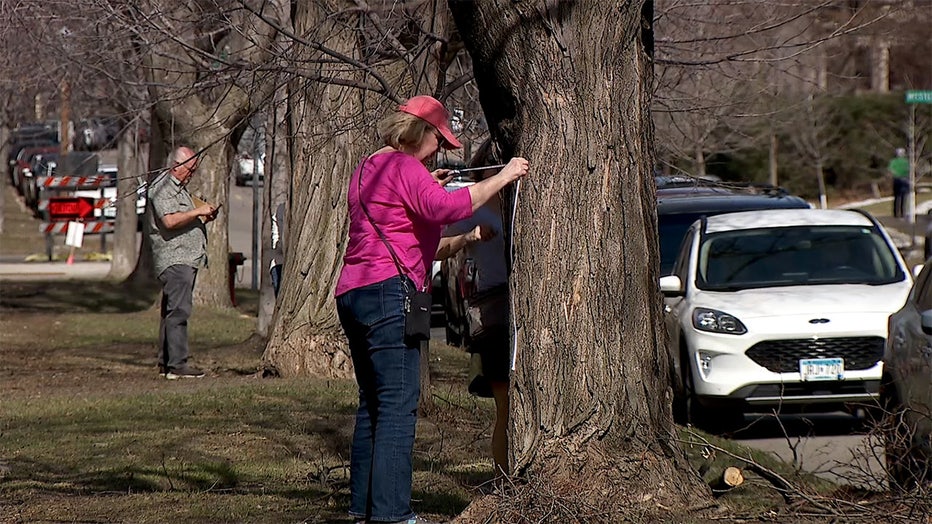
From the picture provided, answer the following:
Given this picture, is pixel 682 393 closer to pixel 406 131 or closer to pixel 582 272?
pixel 582 272

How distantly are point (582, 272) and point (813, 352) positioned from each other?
15.7 ft

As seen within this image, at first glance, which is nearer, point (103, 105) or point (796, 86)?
point (103, 105)

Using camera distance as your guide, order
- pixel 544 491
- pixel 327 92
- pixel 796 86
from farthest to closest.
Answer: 1. pixel 796 86
2. pixel 327 92
3. pixel 544 491

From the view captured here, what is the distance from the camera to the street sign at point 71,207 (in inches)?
1082

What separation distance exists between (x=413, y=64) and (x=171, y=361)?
4.48 metres

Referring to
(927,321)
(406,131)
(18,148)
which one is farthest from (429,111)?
(18,148)

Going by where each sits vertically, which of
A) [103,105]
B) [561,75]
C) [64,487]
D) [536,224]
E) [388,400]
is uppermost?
[103,105]

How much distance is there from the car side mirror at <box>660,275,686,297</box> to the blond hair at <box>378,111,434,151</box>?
4858 millimetres

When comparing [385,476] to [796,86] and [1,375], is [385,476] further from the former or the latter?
[796,86]

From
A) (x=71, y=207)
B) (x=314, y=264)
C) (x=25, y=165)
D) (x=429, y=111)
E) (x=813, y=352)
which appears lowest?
(x=813, y=352)

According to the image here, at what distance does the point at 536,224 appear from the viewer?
5.64m

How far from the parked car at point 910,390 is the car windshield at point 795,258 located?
266cm

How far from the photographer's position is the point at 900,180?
1436 inches

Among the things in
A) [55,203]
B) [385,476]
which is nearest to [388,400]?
[385,476]
